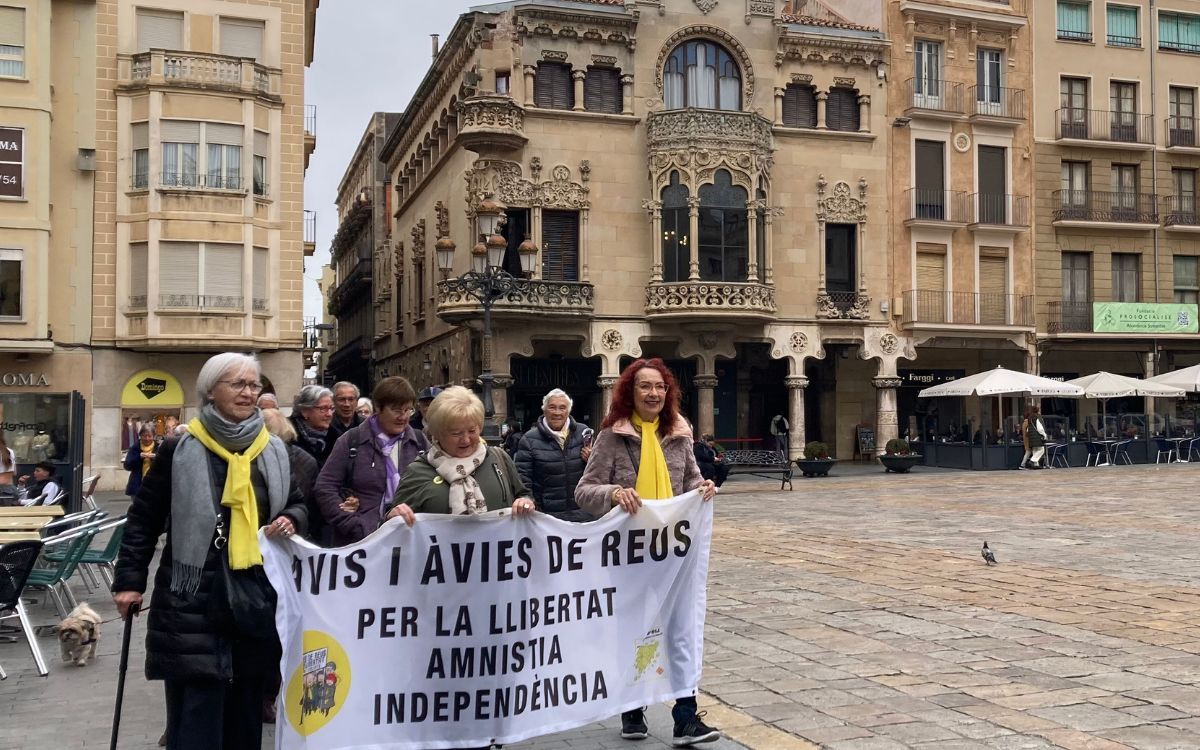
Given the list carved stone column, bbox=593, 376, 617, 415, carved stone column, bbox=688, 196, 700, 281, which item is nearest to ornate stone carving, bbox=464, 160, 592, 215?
carved stone column, bbox=688, 196, 700, 281

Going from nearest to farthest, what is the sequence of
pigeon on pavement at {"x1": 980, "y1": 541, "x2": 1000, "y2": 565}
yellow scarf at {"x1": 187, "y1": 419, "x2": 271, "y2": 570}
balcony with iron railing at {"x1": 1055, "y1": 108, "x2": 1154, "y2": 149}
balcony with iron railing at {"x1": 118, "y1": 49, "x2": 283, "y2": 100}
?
yellow scarf at {"x1": 187, "y1": 419, "x2": 271, "y2": 570}
pigeon on pavement at {"x1": 980, "y1": 541, "x2": 1000, "y2": 565}
balcony with iron railing at {"x1": 118, "y1": 49, "x2": 283, "y2": 100}
balcony with iron railing at {"x1": 1055, "y1": 108, "x2": 1154, "y2": 149}

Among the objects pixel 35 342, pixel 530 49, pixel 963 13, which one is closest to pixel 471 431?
pixel 35 342

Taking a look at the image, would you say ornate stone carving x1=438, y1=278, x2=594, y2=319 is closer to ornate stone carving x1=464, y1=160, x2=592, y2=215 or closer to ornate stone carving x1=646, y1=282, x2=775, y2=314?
ornate stone carving x1=646, y1=282, x2=775, y2=314

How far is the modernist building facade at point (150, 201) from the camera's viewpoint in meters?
27.3

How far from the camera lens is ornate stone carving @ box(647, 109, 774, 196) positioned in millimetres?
32312

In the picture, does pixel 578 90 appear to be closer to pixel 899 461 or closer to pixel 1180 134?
pixel 899 461

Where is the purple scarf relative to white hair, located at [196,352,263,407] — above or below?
below

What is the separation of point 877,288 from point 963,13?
381 inches

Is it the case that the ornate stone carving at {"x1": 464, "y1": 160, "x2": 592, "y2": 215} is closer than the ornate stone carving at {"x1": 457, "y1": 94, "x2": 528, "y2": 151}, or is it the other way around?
the ornate stone carving at {"x1": 457, "y1": 94, "x2": 528, "y2": 151}

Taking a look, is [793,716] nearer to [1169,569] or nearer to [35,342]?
[1169,569]

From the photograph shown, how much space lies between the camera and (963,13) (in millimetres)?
36625

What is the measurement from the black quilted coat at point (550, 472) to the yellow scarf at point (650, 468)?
6.67 feet

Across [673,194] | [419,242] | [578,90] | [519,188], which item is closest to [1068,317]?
[673,194]

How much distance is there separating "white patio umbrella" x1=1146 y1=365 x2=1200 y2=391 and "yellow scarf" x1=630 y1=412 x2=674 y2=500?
33906 millimetres
